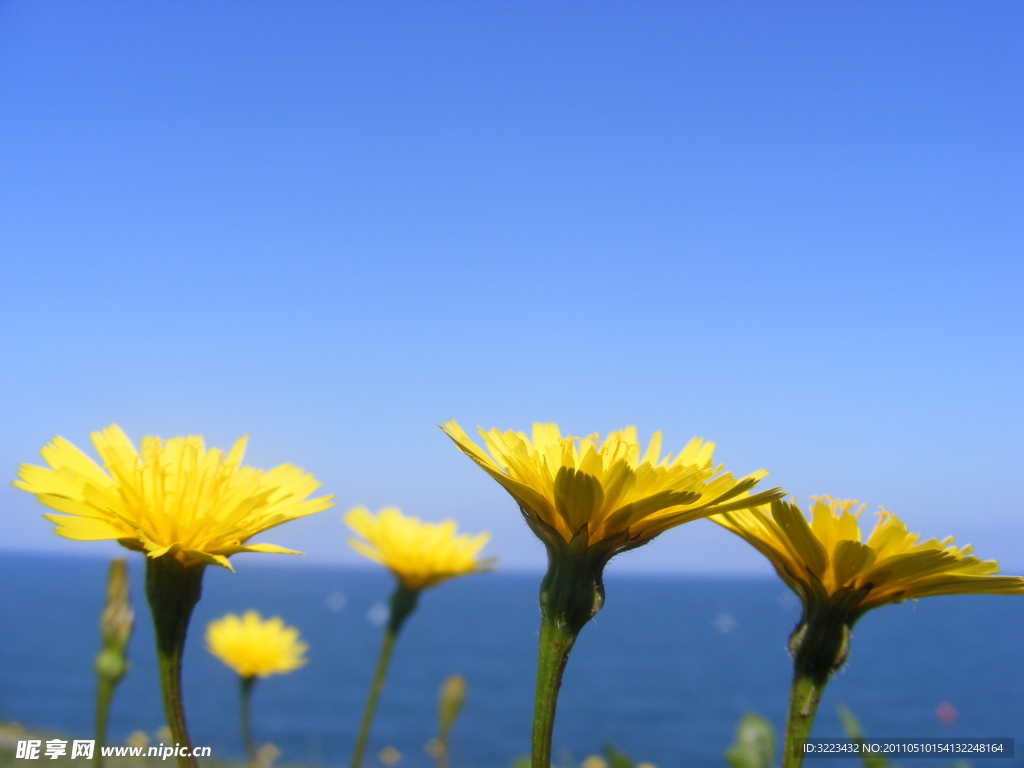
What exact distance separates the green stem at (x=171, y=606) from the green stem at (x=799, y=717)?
53.9 inches

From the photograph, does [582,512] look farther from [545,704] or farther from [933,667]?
[933,667]

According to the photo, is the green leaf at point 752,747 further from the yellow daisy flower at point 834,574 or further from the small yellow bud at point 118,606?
the small yellow bud at point 118,606

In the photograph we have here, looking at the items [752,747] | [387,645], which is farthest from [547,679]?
→ [387,645]

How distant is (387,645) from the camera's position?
3695 mm

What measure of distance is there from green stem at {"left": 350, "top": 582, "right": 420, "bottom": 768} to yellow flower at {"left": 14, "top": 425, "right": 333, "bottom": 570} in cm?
168

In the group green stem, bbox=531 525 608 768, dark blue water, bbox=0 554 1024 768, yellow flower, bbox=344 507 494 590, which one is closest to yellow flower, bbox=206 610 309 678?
yellow flower, bbox=344 507 494 590

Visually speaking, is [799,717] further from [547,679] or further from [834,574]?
[547,679]

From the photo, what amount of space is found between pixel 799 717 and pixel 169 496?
160 cm

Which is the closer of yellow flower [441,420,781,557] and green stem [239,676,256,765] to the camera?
yellow flower [441,420,781,557]

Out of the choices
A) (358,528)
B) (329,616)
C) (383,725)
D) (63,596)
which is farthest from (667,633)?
(358,528)

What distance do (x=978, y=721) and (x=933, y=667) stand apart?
191 feet

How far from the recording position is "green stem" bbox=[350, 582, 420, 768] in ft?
A: 10.9

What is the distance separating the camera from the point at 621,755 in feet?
7.78

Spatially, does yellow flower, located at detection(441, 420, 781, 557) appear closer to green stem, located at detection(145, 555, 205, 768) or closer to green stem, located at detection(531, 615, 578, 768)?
green stem, located at detection(531, 615, 578, 768)
